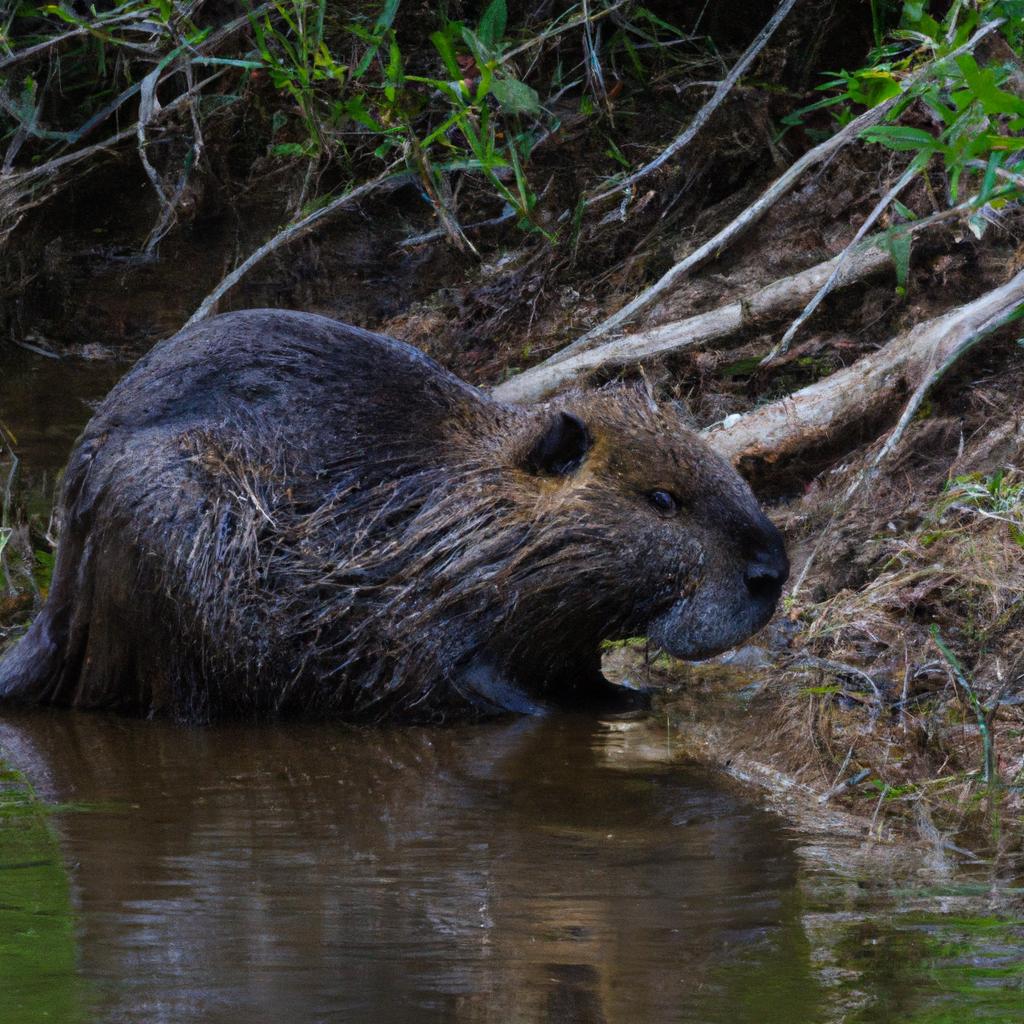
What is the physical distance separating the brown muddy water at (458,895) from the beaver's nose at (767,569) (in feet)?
1.47

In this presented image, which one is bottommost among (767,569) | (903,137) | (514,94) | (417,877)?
(417,877)

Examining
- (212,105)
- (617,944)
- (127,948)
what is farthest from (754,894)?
(212,105)

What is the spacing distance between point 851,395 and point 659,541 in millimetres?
1348

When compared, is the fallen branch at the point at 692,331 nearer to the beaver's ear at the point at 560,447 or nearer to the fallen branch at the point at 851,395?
the fallen branch at the point at 851,395

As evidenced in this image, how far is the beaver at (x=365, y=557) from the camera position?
13.9ft

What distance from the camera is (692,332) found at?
236 inches

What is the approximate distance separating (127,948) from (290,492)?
7.26 feet

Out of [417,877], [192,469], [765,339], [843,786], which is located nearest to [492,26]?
[765,339]

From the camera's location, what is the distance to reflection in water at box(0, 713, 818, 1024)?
2.12m

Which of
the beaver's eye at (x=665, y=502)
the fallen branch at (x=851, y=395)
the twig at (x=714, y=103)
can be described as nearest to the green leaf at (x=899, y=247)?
the fallen branch at (x=851, y=395)

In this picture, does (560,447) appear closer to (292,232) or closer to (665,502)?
(665,502)

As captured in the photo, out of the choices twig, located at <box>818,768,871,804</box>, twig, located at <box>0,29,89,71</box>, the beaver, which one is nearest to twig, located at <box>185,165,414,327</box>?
twig, located at <box>0,29,89,71</box>

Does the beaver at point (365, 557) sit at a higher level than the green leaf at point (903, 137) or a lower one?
lower

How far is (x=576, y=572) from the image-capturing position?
13.9ft
